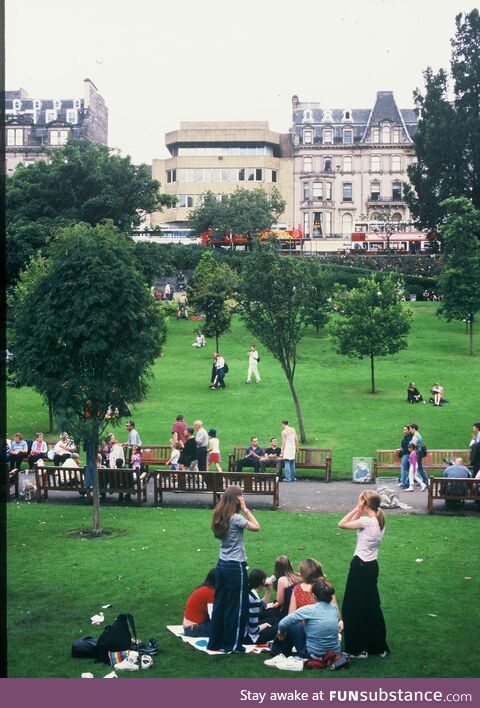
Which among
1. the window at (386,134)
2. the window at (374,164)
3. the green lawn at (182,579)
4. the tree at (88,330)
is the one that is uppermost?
the window at (386,134)

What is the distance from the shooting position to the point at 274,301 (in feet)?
102

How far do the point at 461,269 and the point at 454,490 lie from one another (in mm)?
29687

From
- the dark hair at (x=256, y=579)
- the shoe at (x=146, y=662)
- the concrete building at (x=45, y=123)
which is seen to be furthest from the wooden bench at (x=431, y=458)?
the concrete building at (x=45, y=123)

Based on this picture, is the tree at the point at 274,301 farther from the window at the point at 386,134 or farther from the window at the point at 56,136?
the window at the point at 56,136

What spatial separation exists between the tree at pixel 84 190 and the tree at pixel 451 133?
65.8ft

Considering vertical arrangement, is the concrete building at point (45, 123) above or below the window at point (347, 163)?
above

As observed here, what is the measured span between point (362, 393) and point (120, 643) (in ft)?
92.9

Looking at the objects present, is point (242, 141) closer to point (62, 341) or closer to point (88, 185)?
point (88, 185)

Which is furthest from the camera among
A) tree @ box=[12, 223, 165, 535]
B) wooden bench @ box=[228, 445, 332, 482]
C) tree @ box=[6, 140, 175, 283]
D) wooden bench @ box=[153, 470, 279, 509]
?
tree @ box=[6, 140, 175, 283]

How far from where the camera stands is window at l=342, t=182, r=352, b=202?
108875mm

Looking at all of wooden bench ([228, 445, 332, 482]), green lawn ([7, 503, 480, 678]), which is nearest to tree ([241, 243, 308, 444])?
wooden bench ([228, 445, 332, 482])

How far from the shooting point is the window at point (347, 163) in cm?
10831

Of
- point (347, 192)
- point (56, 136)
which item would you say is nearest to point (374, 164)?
point (347, 192)

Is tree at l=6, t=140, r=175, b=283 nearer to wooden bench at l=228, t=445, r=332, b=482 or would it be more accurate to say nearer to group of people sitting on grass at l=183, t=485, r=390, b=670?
wooden bench at l=228, t=445, r=332, b=482
